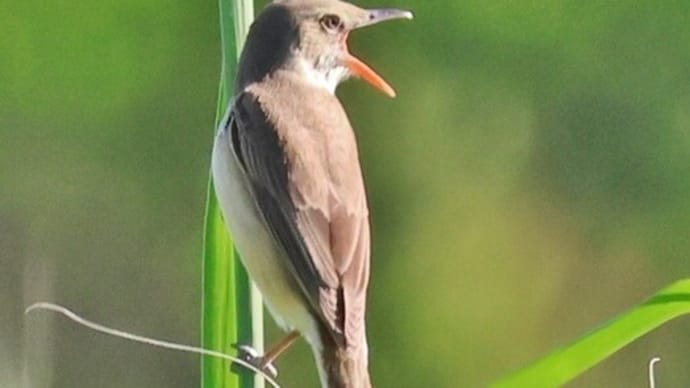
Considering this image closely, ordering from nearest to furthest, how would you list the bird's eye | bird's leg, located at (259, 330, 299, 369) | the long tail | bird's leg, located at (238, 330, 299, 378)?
bird's leg, located at (238, 330, 299, 378), the long tail, bird's leg, located at (259, 330, 299, 369), the bird's eye

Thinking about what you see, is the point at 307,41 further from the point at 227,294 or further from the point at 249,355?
the point at 249,355

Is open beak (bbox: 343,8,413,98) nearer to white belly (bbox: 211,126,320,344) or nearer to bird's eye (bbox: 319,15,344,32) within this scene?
bird's eye (bbox: 319,15,344,32)

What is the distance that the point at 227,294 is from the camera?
1994 millimetres

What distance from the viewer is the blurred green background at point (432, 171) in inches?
179

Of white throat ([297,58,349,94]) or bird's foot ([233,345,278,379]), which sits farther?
white throat ([297,58,349,94])

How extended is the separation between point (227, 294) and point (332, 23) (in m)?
0.74

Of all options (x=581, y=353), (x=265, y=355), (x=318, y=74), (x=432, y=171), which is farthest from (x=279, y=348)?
(x=432, y=171)

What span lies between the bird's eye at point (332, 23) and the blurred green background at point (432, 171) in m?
1.87

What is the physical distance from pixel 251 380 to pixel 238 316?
8 cm

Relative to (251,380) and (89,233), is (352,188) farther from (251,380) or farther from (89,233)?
(89,233)

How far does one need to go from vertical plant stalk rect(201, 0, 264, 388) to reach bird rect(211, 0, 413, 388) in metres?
0.08

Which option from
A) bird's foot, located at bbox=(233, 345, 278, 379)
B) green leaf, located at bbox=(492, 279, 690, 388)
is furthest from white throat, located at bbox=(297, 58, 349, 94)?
green leaf, located at bbox=(492, 279, 690, 388)

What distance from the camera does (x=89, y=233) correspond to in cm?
463

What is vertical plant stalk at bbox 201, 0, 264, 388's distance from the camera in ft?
6.34
